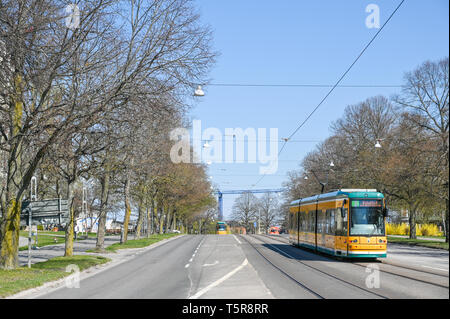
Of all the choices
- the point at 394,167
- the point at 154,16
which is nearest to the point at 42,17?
the point at 154,16

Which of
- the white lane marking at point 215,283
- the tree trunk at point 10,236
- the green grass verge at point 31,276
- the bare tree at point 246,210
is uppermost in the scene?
the bare tree at point 246,210

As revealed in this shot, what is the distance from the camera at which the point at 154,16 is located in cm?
1941

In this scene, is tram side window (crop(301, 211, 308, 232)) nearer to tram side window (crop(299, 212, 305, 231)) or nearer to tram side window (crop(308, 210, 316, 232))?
tram side window (crop(299, 212, 305, 231))

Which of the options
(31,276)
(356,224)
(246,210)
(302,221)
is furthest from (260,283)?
(246,210)

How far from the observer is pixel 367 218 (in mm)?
25938

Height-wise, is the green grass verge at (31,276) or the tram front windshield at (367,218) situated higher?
the tram front windshield at (367,218)

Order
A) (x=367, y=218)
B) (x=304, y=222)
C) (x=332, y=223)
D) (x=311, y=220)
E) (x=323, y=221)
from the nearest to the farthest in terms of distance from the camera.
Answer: (x=367, y=218) → (x=332, y=223) → (x=323, y=221) → (x=311, y=220) → (x=304, y=222)

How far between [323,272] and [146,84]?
9035 millimetres

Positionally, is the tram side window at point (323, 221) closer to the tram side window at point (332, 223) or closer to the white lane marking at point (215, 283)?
the tram side window at point (332, 223)

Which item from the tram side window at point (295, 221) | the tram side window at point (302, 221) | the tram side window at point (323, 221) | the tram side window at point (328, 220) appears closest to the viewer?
the tram side window at point (328, 220)

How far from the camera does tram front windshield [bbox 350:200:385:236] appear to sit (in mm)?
25672

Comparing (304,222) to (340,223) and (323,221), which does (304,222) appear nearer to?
(323,221)

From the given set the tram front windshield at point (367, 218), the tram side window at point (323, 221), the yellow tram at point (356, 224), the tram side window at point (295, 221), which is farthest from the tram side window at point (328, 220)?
the tram side window at point (295, 221)

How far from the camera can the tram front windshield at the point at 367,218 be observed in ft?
84.2
